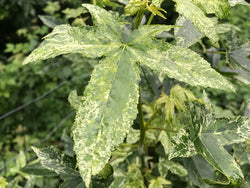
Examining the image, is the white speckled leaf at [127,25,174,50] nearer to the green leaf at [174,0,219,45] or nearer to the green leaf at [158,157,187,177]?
the green leaf at [174,0,219,45]

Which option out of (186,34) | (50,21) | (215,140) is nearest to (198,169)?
(215,140)

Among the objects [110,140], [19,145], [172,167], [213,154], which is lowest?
[19,145]

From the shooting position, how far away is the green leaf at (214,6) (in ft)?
1.59

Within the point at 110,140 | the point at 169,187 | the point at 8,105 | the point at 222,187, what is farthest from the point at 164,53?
the point at 8,105

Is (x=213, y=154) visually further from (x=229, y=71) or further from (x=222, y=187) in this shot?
(x=229, y=71)

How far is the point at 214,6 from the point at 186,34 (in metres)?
0.11

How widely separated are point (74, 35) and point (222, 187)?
50 centimetres

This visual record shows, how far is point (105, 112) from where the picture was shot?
0.38m

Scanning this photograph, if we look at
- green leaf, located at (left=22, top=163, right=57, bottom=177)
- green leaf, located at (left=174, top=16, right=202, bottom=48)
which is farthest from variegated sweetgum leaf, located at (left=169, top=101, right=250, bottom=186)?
green leaf, located at (left=22, top=163, right=57, bottom=177)

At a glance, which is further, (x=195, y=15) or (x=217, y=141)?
(x=217, y=141)

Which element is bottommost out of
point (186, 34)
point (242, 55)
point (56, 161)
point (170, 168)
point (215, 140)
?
point (170, 168)

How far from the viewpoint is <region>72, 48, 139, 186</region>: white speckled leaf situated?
35 centimetres

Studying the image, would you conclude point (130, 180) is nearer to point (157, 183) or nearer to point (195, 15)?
point (157, 183)

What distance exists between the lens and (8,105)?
103 inches
